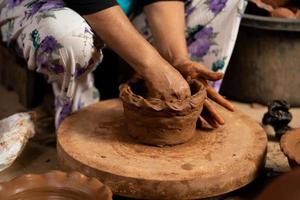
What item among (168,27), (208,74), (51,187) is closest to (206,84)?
(208,74)

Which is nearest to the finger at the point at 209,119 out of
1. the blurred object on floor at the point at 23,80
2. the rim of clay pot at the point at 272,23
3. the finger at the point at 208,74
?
the finger at the point at 208,74

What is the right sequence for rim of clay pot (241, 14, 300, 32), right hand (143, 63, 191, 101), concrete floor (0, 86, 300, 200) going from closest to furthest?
right hand (143, 63, 191, 101) < concrete floor (0, 86, 300, 200) < rim of clay pot (241, 14, 300, 32)

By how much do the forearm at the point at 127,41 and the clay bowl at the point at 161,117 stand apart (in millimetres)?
80


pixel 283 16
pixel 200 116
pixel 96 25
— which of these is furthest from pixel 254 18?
pixel 96 25

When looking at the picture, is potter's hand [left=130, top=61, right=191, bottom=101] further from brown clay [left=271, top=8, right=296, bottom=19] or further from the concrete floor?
brown clay [left=271, top=8, right=296, bottom=19]

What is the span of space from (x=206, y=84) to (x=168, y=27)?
0.90ft

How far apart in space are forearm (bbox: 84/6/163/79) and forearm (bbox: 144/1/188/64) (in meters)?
0.21

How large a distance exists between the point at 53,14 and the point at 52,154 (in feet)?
1.59

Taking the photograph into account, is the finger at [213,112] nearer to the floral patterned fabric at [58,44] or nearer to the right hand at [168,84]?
the right hand at [168,84]

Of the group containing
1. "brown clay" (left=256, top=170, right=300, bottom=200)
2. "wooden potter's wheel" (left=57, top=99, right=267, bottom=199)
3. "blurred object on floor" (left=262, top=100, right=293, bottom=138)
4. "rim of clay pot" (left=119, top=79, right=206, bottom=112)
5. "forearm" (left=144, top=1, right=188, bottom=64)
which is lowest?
"blurred object on floor" (left=262, top=100, right=293, bottom=138)

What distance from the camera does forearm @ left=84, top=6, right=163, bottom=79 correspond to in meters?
1.63

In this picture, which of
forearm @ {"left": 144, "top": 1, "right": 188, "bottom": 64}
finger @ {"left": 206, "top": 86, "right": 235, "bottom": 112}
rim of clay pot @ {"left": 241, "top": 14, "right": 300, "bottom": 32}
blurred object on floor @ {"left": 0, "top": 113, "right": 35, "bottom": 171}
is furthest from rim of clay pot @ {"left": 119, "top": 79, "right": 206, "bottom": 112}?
rim of clay pot @ {"left": 241, "top": 14, "right": 300, "bottom": 32}

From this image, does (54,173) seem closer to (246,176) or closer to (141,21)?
(246,176)

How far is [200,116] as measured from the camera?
1.76m
